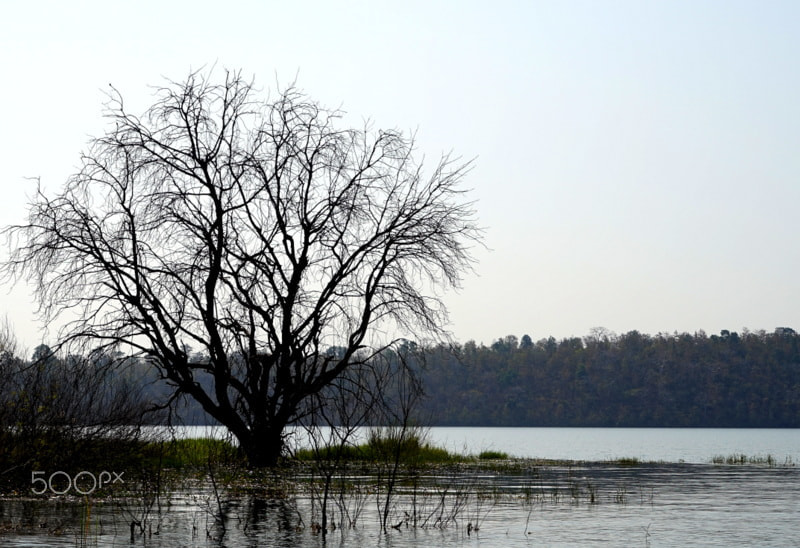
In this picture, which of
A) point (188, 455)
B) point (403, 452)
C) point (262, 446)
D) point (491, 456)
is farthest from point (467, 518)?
point (491, 456)

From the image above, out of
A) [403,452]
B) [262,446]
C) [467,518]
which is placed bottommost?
[467,518]

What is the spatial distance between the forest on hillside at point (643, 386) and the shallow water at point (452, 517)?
124m

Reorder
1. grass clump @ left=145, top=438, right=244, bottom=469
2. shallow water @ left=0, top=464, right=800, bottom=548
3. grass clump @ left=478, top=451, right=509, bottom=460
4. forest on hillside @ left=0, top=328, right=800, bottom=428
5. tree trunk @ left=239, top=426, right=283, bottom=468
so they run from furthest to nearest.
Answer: forest on hillside @ left=0, top=328, right=800, bottom=428 < grass clump @ left=478, top=451, right=509, bottom=460 < tree trunk @ left=239, top=426, right=283, bottom=468 < grass clump @ left=145, top=438, right=244, bottom=469 < shallow water @ left=0, top=464, right=800, bottom=548

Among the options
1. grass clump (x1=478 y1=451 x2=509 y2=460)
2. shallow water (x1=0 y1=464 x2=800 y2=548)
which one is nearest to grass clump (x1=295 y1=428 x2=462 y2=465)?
grass clump (x1=478 y1=451 x2=509 y2=460)

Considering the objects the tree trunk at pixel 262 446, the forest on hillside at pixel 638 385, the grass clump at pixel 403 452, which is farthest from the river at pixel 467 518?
the forest on hillside at pixel 638 385

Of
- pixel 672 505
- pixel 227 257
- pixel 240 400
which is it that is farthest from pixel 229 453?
pixel 672 505

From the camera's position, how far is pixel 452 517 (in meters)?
18.3

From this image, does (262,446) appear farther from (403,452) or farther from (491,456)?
(491,456)

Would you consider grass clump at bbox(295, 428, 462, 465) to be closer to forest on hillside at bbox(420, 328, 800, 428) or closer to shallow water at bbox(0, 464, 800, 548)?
shallow water at bbox(0, 464, 800, 548)

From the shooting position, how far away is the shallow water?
16.1 metres

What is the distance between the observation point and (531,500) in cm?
2306

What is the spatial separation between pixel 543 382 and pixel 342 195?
135202mm

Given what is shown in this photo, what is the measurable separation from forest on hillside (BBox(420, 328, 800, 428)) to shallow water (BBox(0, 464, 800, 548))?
4897 inches

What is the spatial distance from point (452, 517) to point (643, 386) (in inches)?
5830
